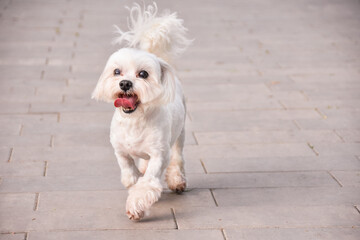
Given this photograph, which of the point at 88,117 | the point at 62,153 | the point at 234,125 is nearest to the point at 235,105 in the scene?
the point at 234,125

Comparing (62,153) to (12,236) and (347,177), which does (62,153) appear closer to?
(12,236)

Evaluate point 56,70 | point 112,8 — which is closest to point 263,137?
point 56,70

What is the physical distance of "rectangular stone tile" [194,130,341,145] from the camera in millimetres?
5988

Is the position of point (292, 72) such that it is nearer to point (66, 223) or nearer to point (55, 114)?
point (55, 114)

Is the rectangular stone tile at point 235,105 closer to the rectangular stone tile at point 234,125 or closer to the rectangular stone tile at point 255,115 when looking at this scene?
the rectangular stone tile at point 255,115

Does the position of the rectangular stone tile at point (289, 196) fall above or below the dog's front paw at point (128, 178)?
below

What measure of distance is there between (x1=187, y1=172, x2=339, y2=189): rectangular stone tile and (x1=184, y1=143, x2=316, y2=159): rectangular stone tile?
423 mm

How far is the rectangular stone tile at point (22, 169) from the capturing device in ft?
16.7

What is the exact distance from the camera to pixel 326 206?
461 centimetres

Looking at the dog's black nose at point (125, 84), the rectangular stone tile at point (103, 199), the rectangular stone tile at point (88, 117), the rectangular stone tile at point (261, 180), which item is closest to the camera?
the dog's black nose at point (125, 84)

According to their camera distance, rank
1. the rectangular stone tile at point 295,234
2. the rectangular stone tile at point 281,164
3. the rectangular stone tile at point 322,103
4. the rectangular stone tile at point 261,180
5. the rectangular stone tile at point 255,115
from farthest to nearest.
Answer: the rectangular stone tile at point 322,103, the rectangular stone tile at point 255,115, the rectangular stone tile at point 281,164, the rectangular stone tile at point 261,180, the rectangular stone tile at point 295,234

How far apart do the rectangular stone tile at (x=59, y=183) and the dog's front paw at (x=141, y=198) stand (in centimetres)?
71

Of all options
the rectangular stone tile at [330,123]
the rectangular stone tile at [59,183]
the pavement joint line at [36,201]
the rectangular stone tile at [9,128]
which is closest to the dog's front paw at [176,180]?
the rectangular stone tile at [59,183]

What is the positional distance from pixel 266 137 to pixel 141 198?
230cm
